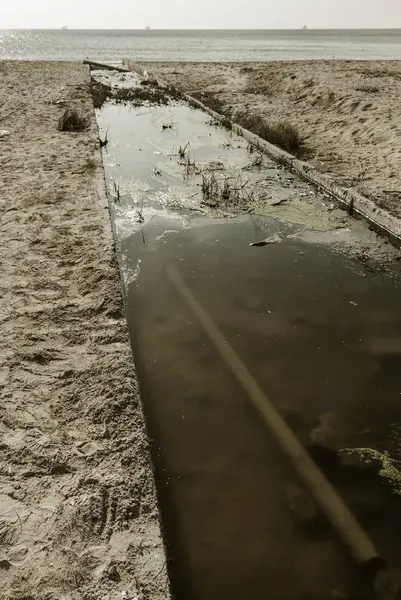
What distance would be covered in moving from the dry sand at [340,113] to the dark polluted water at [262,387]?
2.16 metres

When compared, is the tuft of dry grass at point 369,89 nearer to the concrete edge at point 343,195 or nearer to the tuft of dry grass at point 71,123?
the concrete edge at point 343,195

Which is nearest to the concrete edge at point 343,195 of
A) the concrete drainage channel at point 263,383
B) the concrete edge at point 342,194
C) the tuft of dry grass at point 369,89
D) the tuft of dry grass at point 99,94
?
the concrete edge at point 342,194

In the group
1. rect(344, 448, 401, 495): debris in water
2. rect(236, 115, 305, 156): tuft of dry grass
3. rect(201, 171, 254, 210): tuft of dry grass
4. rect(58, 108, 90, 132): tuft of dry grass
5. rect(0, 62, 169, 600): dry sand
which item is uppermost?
rect(58, 108, 90, 132): tuft of dry grass

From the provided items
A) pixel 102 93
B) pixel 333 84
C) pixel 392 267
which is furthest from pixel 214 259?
pixel 102 93

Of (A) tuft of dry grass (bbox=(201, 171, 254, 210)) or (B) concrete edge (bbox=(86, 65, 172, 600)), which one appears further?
(A) tuft of dry grass (bbox=(201, 171, 254, 210))

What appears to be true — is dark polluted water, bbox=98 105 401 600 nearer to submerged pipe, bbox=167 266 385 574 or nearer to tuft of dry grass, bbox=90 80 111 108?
submerged pipe, bbox=167 266 385 574

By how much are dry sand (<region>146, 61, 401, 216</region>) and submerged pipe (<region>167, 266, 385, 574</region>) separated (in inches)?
149

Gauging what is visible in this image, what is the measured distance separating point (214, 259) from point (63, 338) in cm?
210

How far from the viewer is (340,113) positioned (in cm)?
1070

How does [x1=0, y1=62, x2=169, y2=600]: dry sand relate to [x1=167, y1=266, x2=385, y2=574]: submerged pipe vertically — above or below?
above

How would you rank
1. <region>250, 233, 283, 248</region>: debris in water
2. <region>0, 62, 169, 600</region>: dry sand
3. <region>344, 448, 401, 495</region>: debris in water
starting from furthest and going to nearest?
<region>250, 233, 283, 248</region>: debris in water → <region>344, 448, 401, 495</region>: debris in water → <region>0, 62, 169, 600</region>: dry sand

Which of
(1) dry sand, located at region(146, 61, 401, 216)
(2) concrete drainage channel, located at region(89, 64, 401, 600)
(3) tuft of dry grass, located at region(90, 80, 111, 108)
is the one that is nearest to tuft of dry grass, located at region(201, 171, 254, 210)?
(2) concrete drainage channel, located at region(89, 64, 401, 600)

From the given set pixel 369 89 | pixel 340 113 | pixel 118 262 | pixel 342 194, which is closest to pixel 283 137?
pixel 340 113

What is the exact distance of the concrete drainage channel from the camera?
2119 mm
